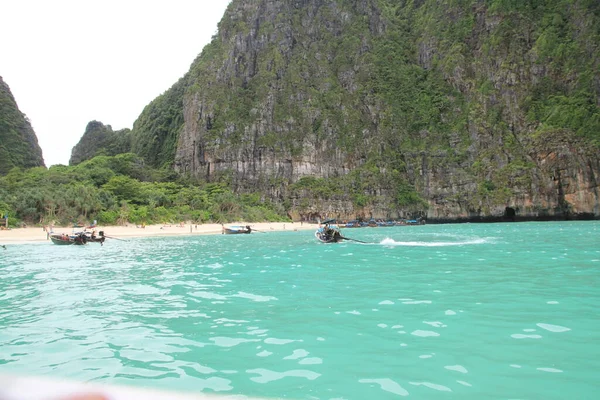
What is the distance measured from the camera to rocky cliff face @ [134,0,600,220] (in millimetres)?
98938

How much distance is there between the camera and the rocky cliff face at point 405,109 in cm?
9894

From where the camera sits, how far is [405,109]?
127938mm

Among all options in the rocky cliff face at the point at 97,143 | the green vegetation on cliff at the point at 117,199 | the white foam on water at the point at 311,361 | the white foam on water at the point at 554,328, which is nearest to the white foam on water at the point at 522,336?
the white foam on water at the point at 554,328

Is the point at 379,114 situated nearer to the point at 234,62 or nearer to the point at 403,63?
the point at 403,63

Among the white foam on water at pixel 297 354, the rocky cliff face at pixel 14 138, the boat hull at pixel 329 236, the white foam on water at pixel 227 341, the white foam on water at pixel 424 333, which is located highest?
the rocky cliff face at pixel 14 138

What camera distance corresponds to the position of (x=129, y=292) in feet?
43.4

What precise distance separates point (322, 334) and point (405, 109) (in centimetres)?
12801

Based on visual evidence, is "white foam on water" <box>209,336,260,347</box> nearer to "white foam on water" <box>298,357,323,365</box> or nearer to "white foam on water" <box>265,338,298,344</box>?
"white foam on water" <box>265,338,298,344</box>

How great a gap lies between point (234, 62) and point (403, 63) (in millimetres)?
55837

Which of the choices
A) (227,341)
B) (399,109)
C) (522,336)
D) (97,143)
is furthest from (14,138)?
(522,336)

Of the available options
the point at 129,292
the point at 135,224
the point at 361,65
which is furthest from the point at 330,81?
the point at 129,292

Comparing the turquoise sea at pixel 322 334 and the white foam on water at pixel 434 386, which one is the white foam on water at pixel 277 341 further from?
the white foam on water at pixel 434 386

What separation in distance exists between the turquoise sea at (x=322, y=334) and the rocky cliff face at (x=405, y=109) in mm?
90884

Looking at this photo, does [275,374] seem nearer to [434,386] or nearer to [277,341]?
[277,341]
